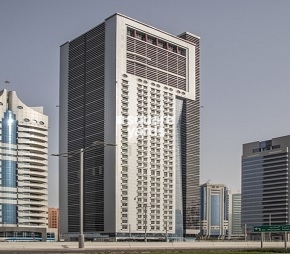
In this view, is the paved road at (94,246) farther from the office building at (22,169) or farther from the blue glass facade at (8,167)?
the office building at (22,169)

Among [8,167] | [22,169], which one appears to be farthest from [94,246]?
[22,169]

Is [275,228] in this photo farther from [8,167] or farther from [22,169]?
[22,169]

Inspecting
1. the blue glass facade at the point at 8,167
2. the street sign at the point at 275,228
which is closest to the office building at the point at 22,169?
the blue glass facade at the point at 8,167

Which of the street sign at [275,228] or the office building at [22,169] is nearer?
the street sign at [275,228]

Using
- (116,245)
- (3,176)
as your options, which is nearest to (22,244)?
(116,245)

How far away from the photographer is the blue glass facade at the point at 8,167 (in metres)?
168

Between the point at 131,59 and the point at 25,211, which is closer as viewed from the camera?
the point at 25,211

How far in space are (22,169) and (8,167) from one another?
17.5 feet

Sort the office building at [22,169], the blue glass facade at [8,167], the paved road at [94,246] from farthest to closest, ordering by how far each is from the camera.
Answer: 1. the office building at [22,169]
2. the blue glass facade at [8,167]
3. the paved road at [94,246]

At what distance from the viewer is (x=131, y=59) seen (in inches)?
7810

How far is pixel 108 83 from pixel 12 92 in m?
37.2

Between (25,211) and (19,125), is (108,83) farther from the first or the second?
(25,211)

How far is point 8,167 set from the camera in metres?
170

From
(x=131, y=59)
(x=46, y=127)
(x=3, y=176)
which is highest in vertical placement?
(x=131, y=59)
